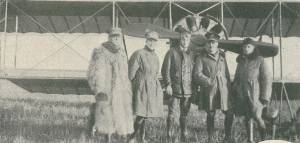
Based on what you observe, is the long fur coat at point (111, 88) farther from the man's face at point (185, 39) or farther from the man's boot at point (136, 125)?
the man's face at point (185, 39)

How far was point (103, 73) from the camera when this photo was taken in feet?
24.8

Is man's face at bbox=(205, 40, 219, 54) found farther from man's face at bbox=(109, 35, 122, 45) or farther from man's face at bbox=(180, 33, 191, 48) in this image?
man's face at bbox=(109, 35, 122, 45)

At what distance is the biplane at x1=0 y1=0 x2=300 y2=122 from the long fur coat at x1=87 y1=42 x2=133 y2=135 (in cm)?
339

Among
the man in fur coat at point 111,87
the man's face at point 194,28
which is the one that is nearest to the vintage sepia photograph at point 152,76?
the man in fur coat at point 111,87

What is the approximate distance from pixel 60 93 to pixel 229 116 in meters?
9.21

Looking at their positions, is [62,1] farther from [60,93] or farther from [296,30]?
[296,30]

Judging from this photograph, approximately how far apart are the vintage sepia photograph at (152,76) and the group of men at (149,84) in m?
0.01

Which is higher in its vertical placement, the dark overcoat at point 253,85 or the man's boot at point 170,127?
the dark overcoat at point 253,85

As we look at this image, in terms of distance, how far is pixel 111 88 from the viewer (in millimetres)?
7723

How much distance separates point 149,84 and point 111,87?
0.68m

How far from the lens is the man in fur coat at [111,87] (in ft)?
24.6

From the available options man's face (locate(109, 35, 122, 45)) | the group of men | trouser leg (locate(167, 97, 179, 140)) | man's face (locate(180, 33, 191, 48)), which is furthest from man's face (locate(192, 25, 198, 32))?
man's face (locate(109, 35, 122, 45))

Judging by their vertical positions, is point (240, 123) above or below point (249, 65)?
below

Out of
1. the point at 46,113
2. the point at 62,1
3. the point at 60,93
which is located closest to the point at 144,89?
the point at 46,113
